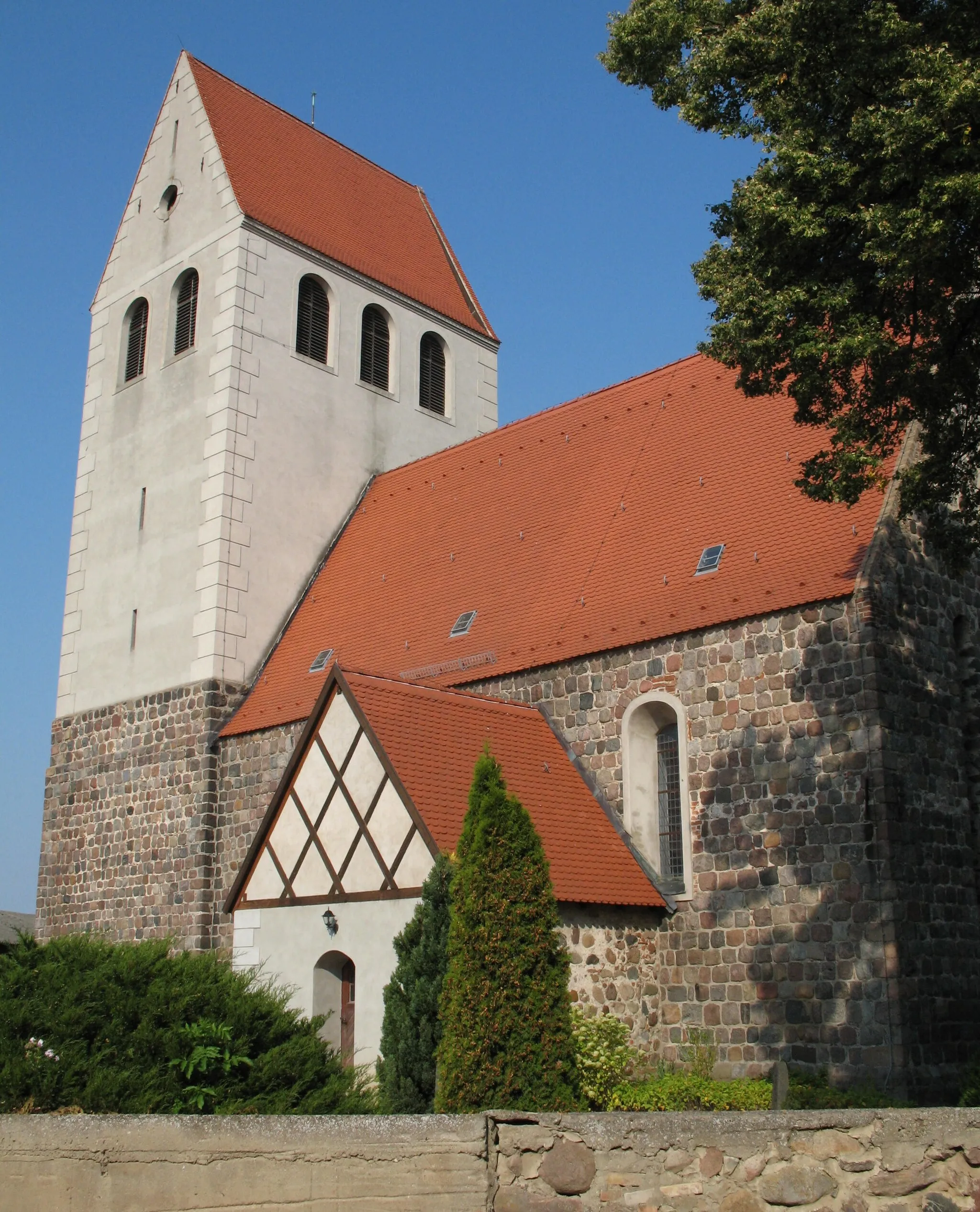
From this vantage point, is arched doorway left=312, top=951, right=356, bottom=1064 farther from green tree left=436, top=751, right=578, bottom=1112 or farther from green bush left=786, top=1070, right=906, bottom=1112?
green bush left=786, top=1070, right=906, bottom=1112

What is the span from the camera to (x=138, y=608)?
22281 mm

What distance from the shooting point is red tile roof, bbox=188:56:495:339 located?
78.4 feet

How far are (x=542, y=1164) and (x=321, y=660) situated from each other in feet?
46.6

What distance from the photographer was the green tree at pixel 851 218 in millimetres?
9148

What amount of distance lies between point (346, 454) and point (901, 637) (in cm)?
1243

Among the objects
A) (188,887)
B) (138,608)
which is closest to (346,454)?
(138,608)

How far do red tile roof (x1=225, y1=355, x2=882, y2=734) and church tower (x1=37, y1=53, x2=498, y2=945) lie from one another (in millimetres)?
1146

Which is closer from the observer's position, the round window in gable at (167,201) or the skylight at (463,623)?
the skylight at (463,623)

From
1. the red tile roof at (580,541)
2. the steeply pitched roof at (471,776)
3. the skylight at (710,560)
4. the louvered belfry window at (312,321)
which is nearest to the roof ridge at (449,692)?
the steeply pitched roof at (471,776)

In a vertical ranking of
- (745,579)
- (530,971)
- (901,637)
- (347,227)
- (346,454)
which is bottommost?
(530,971)

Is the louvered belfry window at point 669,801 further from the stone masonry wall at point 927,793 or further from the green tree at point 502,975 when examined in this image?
the green tree at point 502,975

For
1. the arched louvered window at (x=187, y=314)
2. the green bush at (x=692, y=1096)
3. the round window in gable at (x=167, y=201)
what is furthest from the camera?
the round window in gable at (x=167, y=201)

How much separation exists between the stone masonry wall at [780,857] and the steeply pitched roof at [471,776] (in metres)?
0.91

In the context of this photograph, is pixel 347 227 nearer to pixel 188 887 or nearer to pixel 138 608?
pixel 138 608
